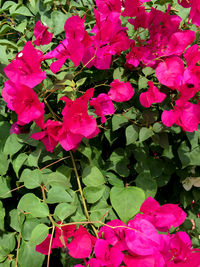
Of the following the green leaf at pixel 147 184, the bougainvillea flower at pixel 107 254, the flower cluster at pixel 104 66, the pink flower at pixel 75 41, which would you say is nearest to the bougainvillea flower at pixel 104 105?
the flower cluster at pixel 104 66

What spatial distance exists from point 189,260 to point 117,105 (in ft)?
1.43

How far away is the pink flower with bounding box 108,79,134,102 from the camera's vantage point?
0.72m

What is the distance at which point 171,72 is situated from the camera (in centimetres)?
69

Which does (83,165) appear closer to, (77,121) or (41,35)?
(77,121)

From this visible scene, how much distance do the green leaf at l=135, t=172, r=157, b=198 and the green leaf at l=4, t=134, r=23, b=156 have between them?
1.11 ft

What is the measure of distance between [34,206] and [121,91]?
1.15 feet

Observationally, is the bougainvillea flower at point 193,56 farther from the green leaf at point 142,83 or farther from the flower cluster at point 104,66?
the green leaf at point 142,83

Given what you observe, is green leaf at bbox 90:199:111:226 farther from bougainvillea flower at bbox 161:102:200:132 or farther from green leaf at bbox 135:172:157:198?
bougainvillea flower at bbox 161:102:200:132

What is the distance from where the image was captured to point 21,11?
3.08 feet

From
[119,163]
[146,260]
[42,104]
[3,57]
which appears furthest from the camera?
[119,163]

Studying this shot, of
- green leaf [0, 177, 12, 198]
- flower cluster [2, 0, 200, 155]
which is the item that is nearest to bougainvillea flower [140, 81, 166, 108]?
flower cluster [2, 0, 200, 155]

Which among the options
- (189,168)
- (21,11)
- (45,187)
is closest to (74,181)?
(45,187)

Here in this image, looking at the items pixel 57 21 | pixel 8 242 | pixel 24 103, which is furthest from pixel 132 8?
pixel 8 242

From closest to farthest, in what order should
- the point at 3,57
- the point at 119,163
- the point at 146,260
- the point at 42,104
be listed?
the point at 146,260
the point at 42,104
the point at 3,57
the point at 119,163
